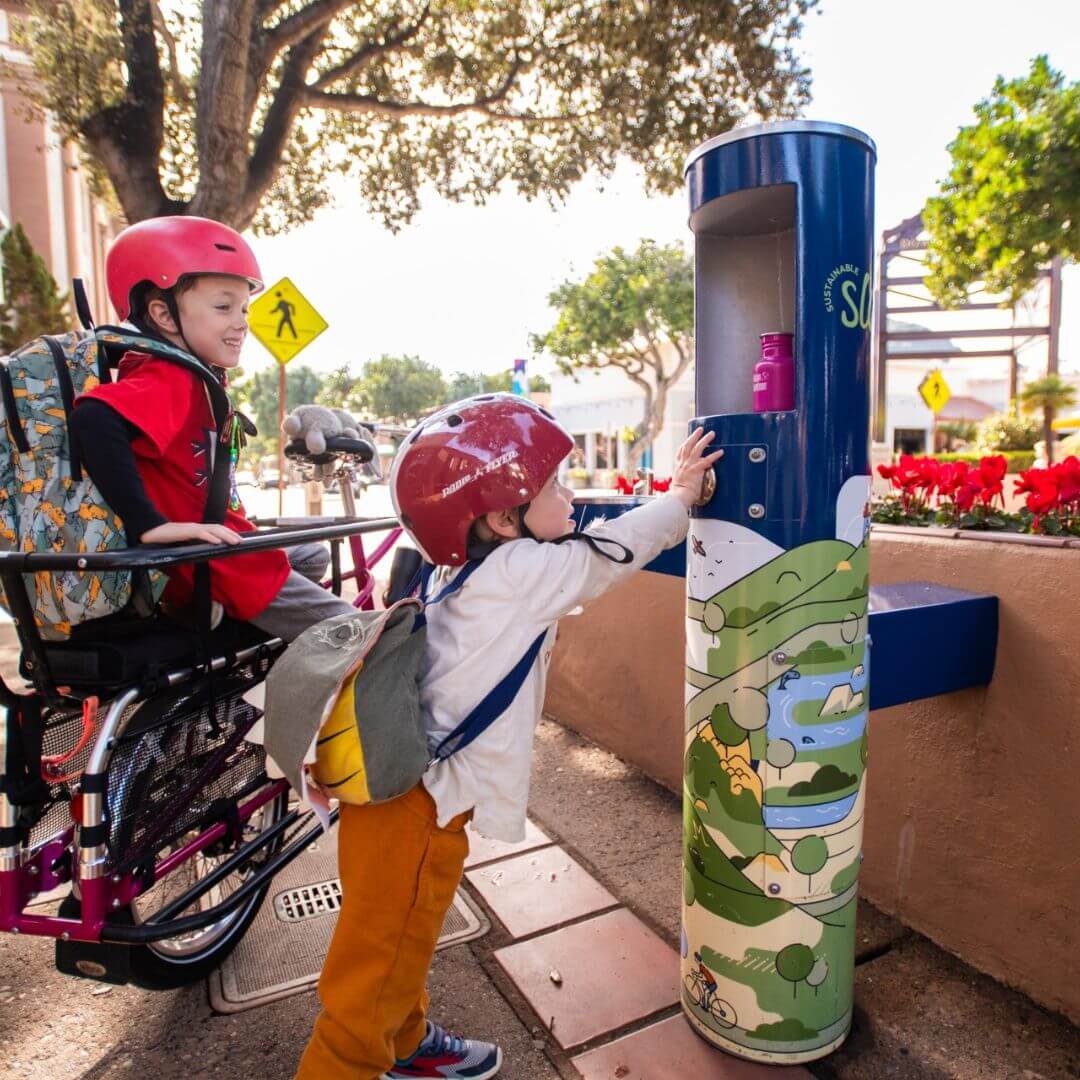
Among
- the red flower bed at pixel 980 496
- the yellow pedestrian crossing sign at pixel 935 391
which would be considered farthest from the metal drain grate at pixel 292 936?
the yellow pedestrian crossing sign at pixel 935 391

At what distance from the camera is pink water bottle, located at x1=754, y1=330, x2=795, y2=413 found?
6.29 feet

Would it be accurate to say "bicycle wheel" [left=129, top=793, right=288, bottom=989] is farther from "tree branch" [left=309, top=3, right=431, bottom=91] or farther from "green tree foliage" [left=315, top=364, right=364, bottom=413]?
"green tree foliage" [left=315, top=364, right=364, bottom=413]

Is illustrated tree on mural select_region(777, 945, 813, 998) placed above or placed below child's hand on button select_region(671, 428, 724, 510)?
below

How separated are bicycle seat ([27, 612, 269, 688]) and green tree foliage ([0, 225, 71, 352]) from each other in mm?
13693

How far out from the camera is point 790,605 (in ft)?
6.27

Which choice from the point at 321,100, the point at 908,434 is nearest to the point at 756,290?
the point at 321,100

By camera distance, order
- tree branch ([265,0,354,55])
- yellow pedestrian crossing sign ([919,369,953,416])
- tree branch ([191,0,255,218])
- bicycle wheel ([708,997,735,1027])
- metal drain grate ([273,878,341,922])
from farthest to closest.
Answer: yellow pedestrian crossing sign ([919,369,953,416])
tree branch ([265,0,354,55])
tree branch ([191,0,255,218])
metal drain grate ([273,878,341,922])
bicycle wheel ([708,997,735,1027])

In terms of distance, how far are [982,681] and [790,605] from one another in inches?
30.5

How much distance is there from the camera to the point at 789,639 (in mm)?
1912

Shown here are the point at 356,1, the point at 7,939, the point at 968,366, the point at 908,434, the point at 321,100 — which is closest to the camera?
the point at 7,939

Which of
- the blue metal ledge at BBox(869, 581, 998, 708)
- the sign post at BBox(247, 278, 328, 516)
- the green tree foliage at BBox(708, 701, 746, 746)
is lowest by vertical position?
the green tree foliage at BBox(708, 701, 746, 746)

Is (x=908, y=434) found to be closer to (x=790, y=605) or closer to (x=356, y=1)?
(x=356, y=1)

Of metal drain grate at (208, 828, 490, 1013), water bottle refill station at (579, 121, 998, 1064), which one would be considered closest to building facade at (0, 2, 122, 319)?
metal drain grate at (208, 828, 490, 1013)

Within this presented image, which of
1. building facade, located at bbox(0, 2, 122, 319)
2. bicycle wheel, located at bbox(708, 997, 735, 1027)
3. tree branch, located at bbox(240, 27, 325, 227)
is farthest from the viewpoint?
building facade, located at bbox(0, 2, 122, 319)
